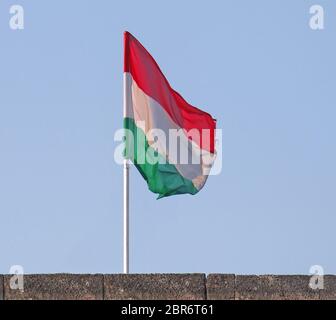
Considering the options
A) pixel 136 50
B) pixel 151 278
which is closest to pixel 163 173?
pixel 136 50

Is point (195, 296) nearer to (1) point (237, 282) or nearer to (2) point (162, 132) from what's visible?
(1) point (237, 282)

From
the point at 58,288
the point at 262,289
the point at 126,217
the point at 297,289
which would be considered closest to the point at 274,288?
the point at 262,289

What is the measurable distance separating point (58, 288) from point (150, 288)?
4.38 ft

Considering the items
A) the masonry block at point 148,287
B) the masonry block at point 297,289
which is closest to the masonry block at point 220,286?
the masonry block at point 148,287

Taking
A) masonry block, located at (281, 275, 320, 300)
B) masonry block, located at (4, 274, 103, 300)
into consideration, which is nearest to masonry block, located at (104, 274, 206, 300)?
masonry block, located at (4, 274, 103, 300)

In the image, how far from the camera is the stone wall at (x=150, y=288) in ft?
62.0

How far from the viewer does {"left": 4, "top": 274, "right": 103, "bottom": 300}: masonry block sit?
18906mm

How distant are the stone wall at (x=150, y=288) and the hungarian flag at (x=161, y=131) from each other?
5.26m

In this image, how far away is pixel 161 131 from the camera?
25469 millimetres

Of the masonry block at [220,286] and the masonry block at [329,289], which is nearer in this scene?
the masonry block at [329,289]

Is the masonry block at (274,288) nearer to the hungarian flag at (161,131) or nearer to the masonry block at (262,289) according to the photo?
the masonry block at (262,289)

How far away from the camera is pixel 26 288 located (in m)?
18.9

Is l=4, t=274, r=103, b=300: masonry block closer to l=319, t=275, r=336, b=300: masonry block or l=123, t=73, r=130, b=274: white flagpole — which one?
l=123, t=73, r=130, b=274: white flagpole
